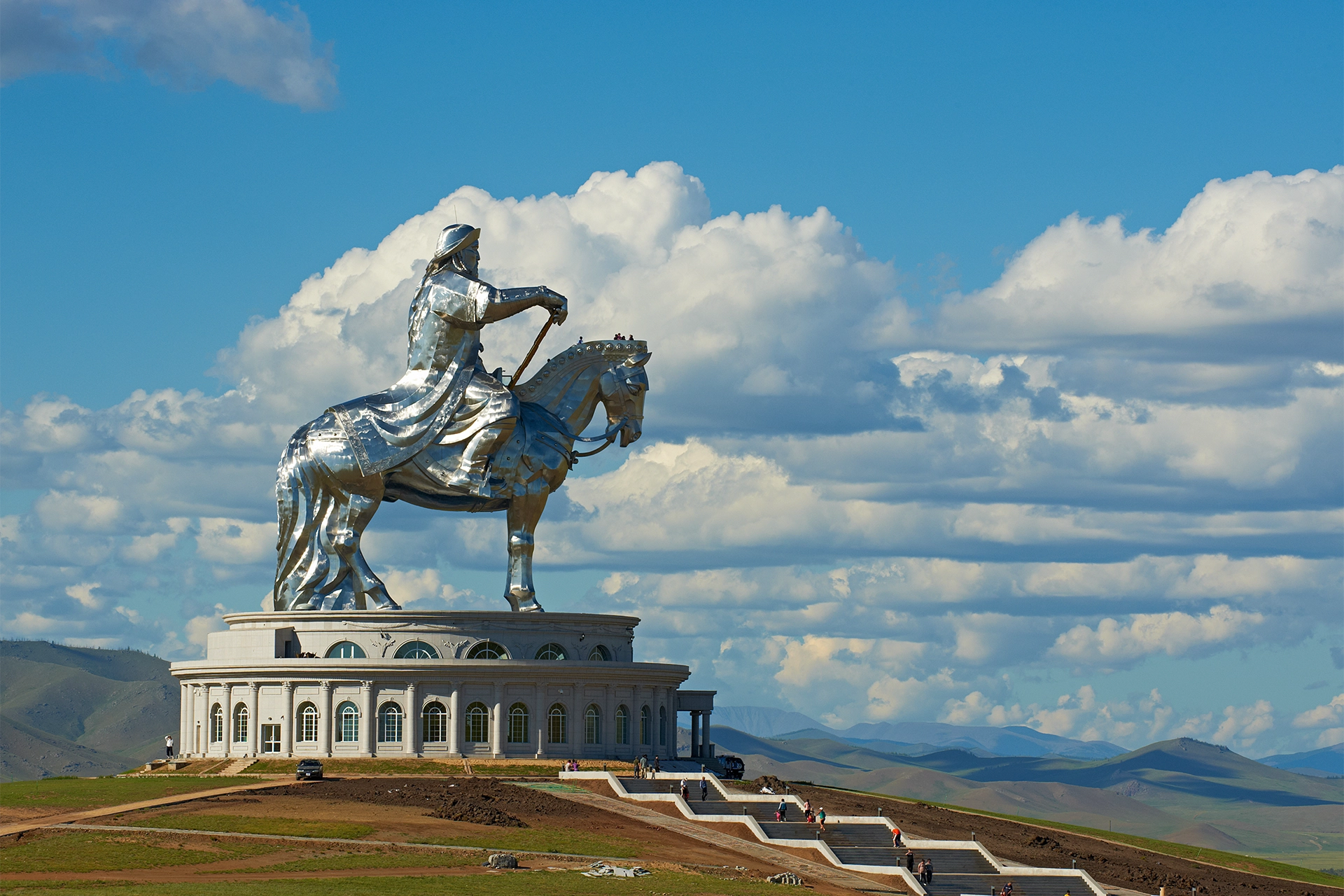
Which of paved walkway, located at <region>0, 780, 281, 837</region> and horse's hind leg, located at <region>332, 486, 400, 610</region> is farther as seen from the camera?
horse's hind leg, located at <region>332, 486, 400, 610</region>

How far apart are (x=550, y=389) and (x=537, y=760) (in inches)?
705

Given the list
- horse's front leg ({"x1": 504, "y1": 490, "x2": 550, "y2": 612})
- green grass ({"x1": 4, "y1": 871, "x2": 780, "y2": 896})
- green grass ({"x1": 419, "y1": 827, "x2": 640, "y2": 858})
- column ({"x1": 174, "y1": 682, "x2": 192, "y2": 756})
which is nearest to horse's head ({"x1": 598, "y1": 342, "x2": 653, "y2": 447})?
horse's front leg ({"x1": 504, "y1": 490, "x2": 550, "y2": 612})

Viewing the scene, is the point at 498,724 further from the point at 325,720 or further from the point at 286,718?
the point at 286,718

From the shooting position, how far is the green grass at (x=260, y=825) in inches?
2707

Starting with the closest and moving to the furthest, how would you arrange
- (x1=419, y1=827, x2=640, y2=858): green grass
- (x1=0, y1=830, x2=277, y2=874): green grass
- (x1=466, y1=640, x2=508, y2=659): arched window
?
(x1=0, y1=830, x2=277, y2=874): green grass, (x1=419, y1=827, x2=640, y2=858): green grass, (x1=466, y1=640, x2=508, y2=659): arched window

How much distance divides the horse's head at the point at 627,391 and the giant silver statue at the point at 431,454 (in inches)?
155

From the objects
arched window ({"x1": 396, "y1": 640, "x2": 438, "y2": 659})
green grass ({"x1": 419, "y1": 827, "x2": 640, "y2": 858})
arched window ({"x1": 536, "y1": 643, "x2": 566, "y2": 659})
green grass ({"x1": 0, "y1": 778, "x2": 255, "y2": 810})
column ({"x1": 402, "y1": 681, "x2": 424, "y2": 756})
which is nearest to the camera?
green grass ({"x1": 419, "y1": 827, "x2": 640, "y2": 858})

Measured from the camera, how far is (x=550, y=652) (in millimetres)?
93625

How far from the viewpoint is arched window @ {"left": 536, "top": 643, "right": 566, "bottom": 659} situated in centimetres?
9331

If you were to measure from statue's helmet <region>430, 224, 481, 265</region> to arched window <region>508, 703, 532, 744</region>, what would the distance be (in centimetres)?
2103

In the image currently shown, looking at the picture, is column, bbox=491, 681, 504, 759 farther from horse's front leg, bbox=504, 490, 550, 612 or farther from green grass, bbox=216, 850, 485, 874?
green grass, bbox=216, 850, 485, 874

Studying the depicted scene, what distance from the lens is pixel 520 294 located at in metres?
92.1

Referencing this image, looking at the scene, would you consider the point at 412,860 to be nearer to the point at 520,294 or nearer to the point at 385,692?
the point at 385,692

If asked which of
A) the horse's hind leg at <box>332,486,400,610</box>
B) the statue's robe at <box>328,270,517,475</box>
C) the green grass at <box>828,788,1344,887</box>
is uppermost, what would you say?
the statue's robe at <box>328,270,517,475</box>
